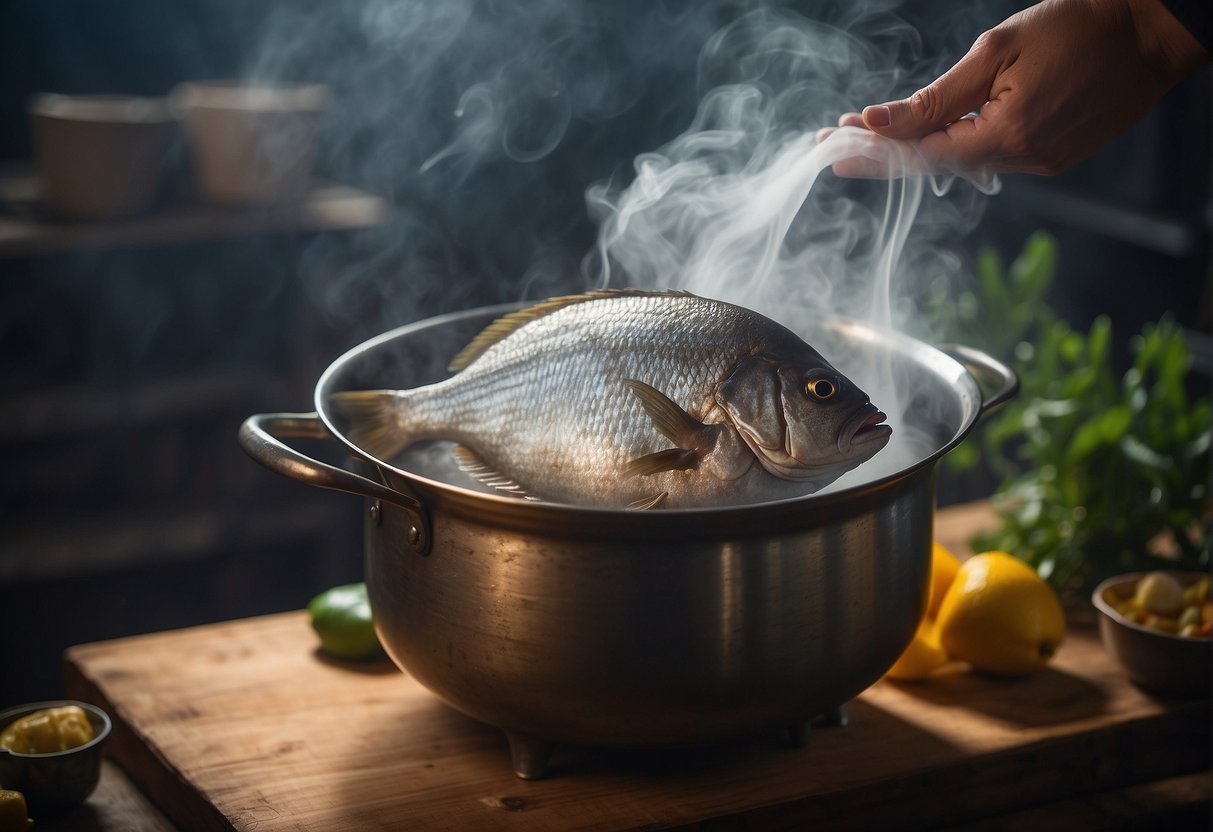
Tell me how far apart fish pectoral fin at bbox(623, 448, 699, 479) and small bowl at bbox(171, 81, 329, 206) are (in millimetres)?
1899

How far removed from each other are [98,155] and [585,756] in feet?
6.22

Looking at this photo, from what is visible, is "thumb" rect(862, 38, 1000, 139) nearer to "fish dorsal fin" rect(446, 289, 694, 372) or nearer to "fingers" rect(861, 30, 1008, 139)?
"fingers" rect(861, 30, 1008, 139)

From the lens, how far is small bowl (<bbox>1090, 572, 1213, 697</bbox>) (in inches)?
55.1

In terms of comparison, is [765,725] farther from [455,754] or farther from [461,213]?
[461,213]

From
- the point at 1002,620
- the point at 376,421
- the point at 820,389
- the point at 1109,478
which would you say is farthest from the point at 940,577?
the point at 376,421

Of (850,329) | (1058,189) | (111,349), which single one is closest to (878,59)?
(1058,189)

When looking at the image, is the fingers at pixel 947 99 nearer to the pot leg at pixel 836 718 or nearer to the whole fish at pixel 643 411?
the whole fish at pixel 643 411

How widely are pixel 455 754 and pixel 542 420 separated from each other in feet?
1.22

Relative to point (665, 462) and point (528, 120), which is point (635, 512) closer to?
point (665, 462)

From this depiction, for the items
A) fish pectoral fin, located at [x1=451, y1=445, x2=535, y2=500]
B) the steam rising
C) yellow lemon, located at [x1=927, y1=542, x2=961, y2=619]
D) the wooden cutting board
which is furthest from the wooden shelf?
yellow lemon, located at [x1=927, y1=542, x2=961, y2=619]

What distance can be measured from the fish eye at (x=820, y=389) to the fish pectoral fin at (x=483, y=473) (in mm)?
309

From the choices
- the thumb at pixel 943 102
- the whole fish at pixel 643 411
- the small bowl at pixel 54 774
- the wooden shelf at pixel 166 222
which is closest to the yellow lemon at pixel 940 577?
the whole fish at pixel 643 411

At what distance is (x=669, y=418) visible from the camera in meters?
1.14

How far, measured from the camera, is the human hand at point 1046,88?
126 centimetres
